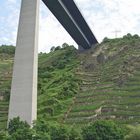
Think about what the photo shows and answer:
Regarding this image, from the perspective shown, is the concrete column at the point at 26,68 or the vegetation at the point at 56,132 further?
the concrete column at the point at 26,68

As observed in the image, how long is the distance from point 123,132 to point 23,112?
11561 millimetres

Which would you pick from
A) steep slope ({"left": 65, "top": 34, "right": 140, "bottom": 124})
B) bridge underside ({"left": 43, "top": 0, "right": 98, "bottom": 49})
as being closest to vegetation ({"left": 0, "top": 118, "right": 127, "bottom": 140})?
steep slope ({"left": 65, "top": 34, "right": 140, "bottom": 124})

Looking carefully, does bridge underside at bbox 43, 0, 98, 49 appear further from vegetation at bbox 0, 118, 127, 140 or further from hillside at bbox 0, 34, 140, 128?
vegetation at bbox 0, 118, 127, 140

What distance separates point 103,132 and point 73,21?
33415 millimetres

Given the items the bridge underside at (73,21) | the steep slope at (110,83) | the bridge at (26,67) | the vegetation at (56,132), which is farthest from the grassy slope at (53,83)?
the vegetation at (56,132)

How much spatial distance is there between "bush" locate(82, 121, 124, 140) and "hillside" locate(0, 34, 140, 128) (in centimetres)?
1200

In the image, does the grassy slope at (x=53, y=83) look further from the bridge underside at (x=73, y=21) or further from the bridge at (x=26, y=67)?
the bridge at (x=26, y=67)

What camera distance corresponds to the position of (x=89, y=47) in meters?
109

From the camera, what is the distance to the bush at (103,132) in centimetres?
5356

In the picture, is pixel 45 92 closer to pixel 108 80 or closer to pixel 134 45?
pixel 108 80

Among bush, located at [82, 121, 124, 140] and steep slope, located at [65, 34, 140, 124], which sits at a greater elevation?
steep slope, located at [65, 34, 140, 124]

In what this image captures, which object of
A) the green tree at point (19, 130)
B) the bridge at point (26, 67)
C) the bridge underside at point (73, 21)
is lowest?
the green tree at point (19, 130)

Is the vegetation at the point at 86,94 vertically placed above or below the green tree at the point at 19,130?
above

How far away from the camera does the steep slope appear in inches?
2842
